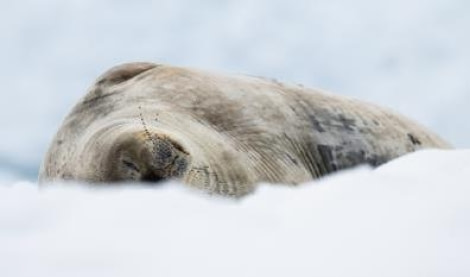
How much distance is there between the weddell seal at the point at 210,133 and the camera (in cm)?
354

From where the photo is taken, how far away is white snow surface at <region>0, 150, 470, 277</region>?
2.77ft

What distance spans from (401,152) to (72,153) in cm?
251

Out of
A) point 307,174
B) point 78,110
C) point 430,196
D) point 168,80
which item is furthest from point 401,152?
point 430,196

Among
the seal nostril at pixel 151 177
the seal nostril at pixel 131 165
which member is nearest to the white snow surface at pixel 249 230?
the seal nostril at pixel 151 177

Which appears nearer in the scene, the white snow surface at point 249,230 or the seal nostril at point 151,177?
the white snow surface at point 249,230

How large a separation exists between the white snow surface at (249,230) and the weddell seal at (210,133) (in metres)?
2.36

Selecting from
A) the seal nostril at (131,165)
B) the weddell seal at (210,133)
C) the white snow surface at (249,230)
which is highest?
the weddell seal at (210,133)

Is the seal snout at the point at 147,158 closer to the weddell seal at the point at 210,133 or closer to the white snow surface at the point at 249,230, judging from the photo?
the weddell seal at the point at 210,133

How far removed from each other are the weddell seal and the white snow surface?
2359 mm

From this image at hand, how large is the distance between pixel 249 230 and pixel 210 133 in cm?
332

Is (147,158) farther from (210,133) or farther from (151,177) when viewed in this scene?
(210,133)

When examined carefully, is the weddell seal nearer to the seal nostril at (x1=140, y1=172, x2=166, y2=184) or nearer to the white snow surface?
the seal nostril at (x1=140, y1=172, x2=166, y2=184)

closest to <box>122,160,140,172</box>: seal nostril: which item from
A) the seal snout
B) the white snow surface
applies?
the seal snout

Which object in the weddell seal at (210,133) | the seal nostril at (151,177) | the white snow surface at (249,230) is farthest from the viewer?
the weddell seal at (210,133)
